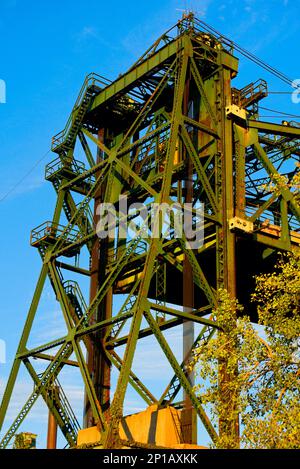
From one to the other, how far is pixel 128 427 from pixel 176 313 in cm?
482

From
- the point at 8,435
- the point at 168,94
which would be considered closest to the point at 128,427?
the point at 8,435

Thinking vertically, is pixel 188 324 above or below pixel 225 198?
below

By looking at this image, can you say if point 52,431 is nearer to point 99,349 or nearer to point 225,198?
point 99,349

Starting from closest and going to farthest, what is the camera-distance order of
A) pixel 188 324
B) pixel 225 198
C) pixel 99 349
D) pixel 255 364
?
pixel 255 364, pixel 225 198, pixel 188 324, pixel 99 349

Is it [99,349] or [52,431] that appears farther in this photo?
[99,349]

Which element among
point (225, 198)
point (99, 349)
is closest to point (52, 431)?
point (99, 349)

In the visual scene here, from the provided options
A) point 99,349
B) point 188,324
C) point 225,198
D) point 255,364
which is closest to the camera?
point 255,364

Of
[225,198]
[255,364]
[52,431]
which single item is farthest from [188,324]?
[255,364]

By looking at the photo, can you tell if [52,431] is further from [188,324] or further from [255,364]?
[255,364]

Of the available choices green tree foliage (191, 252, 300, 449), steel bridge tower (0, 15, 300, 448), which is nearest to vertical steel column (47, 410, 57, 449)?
steel bridge tower (0, 15, 300, 448)

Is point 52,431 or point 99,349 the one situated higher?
point 99,349
